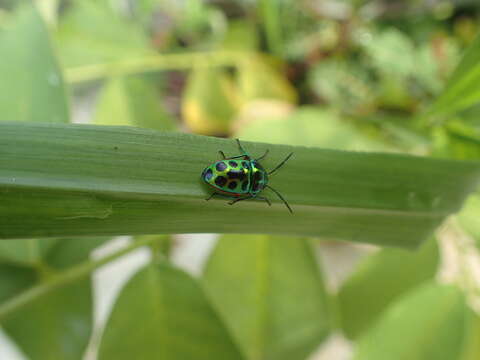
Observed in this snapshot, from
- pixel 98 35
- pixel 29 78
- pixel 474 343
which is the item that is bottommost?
pixel 474 343

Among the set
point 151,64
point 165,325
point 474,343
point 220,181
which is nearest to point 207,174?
point 220,181

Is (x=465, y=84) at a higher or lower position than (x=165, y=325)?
higher

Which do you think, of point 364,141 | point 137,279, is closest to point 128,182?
point 137,279

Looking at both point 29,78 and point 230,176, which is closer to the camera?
point 230,176

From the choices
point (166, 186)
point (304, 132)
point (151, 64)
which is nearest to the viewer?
point (166, 186)

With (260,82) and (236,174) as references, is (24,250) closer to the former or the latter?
(236,174)

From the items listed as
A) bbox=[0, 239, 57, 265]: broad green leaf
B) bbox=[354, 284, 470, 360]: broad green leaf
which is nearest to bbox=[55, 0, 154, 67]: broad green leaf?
bbox=[0, 239, 57, 265]: broad green leaf

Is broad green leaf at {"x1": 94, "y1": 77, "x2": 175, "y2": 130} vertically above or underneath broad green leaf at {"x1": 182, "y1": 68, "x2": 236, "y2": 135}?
underneath

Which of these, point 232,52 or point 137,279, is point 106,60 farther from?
point 137,279

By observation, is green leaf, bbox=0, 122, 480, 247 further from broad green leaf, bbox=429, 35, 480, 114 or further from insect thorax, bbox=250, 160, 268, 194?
broad green leaf, bbox=429, 35, 480, 114
